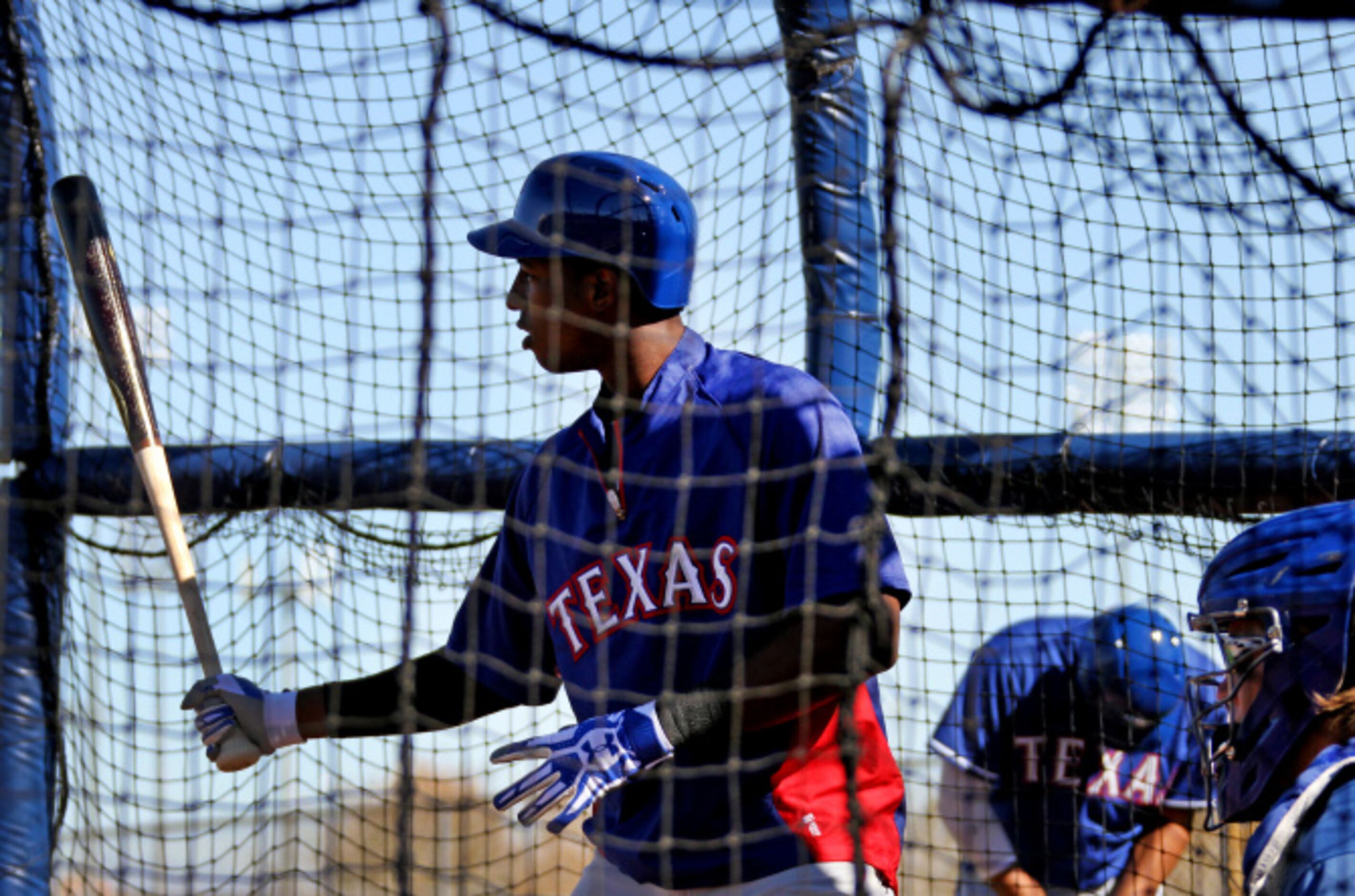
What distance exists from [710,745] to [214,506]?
86.4 inches

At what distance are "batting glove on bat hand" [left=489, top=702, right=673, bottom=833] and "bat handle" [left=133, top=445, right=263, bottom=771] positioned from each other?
772mm

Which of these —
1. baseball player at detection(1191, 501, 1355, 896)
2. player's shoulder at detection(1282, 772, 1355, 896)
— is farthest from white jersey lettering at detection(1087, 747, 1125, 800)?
player's shoulder at detection(1282, 772, 1355, 896)

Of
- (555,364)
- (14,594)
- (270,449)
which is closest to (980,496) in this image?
(555,364)

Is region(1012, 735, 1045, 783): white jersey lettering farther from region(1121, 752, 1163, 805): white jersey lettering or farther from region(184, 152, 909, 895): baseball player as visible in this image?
region(184, 152, 909, 895): baseball player

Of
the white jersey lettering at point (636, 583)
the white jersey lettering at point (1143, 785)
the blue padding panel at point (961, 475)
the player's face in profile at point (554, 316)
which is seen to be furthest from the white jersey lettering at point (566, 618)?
the white jersey lettering at point (1143, 785)

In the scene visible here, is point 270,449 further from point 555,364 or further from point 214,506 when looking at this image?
point 555,364

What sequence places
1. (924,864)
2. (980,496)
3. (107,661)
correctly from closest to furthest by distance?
(980,496) < (107,661) < (924,864)

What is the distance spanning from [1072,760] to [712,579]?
2011 mm

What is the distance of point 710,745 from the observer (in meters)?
2.74

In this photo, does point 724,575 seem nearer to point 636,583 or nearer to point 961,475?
point 636,583

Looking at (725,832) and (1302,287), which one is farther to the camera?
(1302,287)

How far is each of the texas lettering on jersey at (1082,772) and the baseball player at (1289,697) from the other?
1.35 m

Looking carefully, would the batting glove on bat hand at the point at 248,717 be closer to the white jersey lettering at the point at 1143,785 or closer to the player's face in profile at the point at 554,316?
the player's face in profile at the point at 554,316

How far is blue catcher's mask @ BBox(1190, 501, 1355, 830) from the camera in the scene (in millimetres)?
2631
